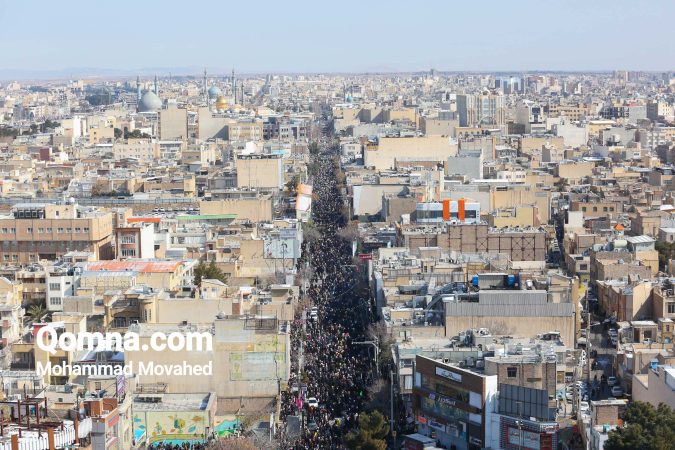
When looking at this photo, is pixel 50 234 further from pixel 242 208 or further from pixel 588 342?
pixel 588 342

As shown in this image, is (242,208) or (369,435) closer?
(369,435)

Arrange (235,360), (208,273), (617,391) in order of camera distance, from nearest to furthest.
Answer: (235,360), (617,391), (208,273)

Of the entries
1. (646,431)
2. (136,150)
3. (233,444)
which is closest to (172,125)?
(136,150)

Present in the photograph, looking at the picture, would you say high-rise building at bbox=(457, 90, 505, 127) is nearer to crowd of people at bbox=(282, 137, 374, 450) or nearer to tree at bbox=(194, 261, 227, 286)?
crowd of people at bbox=(282, 137, 374, 450)

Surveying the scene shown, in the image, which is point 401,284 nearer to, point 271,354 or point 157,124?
point 271,354

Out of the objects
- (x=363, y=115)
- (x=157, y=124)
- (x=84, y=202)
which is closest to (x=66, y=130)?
(x=157, y=124)
